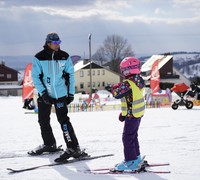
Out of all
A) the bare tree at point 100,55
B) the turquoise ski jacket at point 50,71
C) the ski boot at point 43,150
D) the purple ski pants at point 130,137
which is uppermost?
the bare tree at point 100,55

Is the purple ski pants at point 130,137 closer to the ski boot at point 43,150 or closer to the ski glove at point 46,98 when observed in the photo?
the ski glove at point 46,98

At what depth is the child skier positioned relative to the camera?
14.4ft

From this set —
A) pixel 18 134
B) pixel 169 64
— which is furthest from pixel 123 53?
pixel 18 134

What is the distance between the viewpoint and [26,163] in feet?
16.7

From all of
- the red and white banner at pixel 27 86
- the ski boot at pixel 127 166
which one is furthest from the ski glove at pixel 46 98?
the red and white banner at pixel 27 86

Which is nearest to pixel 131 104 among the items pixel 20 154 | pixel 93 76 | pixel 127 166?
pixel 127 166

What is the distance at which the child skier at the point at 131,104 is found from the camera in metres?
4.38

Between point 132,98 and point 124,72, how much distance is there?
0.30 m

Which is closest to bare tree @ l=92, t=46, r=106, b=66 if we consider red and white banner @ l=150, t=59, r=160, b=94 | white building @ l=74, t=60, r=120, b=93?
white building @ l=74, t=60, r=120, b=93

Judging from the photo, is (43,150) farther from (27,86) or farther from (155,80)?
(155,80)

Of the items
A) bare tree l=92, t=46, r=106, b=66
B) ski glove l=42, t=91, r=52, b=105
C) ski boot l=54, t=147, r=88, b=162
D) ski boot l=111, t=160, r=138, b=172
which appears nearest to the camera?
ski boot l=111, t=160, r=138, b=172

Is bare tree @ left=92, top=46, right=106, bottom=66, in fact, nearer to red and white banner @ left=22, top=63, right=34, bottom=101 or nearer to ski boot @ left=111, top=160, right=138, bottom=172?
red and white banner @ left=22, top=63, right=34, bottom=101

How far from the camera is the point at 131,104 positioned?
4.45 metres

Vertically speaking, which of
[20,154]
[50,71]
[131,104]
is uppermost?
[50,71]
